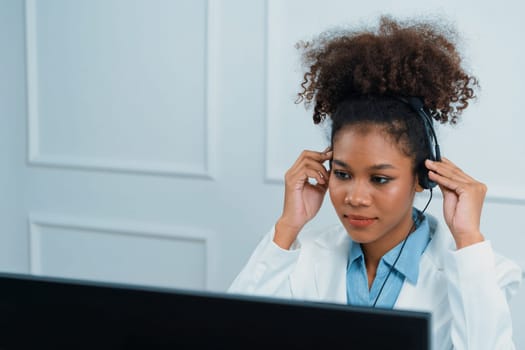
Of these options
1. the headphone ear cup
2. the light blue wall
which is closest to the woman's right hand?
the headphone ear cup

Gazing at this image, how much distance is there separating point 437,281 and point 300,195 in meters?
0.40

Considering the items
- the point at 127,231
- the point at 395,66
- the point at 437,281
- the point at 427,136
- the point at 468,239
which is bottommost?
the point at 127,231

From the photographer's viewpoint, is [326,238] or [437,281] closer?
[437,281]

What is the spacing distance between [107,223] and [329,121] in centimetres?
138

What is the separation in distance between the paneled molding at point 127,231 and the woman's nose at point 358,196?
3.95 ft

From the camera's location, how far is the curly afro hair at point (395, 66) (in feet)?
5.28

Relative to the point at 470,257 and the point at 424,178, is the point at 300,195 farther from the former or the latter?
the point at 470,257

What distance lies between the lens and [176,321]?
0.68 meters

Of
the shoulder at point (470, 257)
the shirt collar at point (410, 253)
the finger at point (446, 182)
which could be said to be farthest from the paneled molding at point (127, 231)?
the finger at point (446, 182)

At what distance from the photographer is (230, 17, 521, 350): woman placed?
5.16ft

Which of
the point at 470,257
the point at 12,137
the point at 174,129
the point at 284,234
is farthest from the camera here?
the point at 12,137

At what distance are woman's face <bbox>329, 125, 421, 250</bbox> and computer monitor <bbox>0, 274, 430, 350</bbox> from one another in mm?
939

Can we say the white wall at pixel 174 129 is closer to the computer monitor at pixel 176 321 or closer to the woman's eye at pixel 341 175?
the woman's eye at pixel 341 175

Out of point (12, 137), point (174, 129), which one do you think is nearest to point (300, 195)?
point (174, 129)
